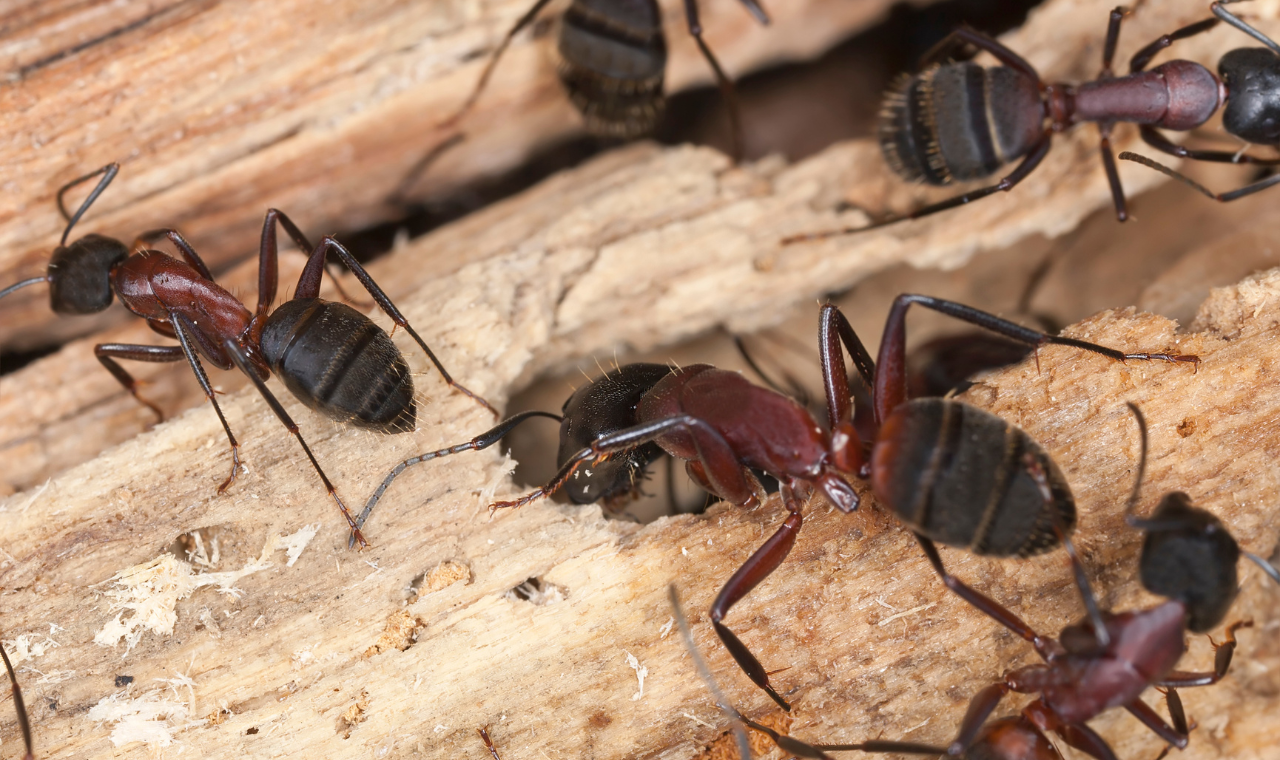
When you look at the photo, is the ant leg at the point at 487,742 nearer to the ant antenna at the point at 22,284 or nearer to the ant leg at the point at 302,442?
the ant leg at the point at 302,442

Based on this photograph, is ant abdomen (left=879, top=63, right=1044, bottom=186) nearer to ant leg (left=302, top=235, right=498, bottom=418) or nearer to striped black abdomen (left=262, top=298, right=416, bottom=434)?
ant leg (left=302, top=235, right=498, bottom=418)

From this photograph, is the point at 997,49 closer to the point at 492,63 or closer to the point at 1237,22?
the point at 1237,22

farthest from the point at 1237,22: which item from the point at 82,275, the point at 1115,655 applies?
the point at 82,275

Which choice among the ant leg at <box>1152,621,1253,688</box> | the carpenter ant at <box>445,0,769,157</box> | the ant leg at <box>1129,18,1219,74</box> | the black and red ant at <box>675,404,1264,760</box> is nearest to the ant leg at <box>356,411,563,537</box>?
the black and red ant at <box>675,404,1264,760</box>

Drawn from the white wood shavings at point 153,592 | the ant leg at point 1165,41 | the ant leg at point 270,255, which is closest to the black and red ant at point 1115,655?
the white wood shavings at point 153,592

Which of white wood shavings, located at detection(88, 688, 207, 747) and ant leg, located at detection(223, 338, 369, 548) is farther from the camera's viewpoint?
ant leg, located at detection(223, 338, 369, 548)
